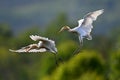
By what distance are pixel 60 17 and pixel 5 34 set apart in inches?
872

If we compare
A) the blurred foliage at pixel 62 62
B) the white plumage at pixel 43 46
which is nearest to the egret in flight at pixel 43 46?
the white plumage at pixel 43 46

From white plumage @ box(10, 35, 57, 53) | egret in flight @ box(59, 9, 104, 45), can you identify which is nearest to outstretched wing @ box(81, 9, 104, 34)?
egret in flight @ box(59, 9, 104, 45)

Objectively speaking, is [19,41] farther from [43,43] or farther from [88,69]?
[43,43]

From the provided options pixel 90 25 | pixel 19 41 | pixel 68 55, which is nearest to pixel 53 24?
pixel 19 41

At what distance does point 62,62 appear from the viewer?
12555 millimetres

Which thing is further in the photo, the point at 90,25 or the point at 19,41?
the point at 19,41

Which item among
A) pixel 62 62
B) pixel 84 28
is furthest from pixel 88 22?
pixel 62 62

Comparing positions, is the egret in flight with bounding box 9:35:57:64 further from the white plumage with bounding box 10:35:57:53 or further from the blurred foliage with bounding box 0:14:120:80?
the blurred foliage with bounding box 0:14:120:80

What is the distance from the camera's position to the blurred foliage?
42469 mm

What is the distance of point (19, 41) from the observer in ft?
329

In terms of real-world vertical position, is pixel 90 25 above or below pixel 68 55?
below

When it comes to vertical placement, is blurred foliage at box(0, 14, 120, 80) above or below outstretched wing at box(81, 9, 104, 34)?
above

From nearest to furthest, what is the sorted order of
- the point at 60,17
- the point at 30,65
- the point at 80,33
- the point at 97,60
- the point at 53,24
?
the point at 80,33
the point at 97,60
the point at 30,65
the point at 53,24
the point at 60,17

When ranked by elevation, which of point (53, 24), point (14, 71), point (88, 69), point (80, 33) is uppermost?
point (53, 24)
